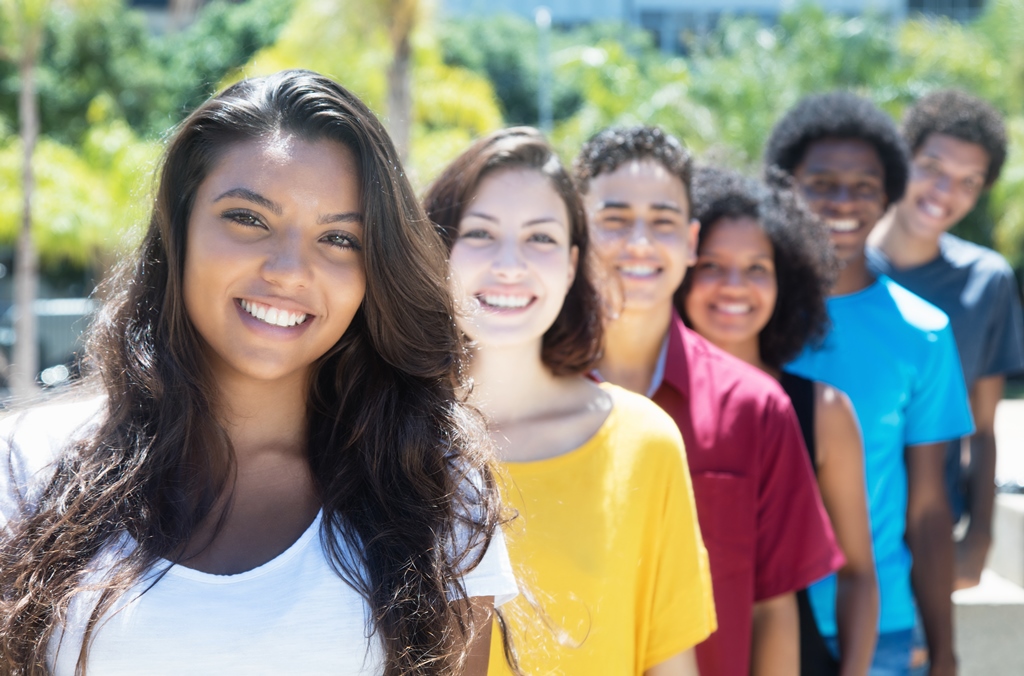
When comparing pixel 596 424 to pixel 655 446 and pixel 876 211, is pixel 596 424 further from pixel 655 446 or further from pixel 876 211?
pixel 876 211

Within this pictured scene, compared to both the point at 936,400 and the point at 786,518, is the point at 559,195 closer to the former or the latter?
the point at 786,518

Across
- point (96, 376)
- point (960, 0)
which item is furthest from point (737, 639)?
point (960, 0)

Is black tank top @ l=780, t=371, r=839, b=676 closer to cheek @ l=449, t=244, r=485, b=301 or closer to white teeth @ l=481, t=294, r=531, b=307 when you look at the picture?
white teeth @ l=481, t=294, r=531, b=307

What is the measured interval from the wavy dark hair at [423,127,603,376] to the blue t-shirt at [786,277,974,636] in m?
0.98

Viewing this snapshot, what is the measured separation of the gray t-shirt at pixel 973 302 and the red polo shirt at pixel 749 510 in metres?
1.70

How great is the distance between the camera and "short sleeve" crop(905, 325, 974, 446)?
134 inches

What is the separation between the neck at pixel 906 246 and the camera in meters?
4.25

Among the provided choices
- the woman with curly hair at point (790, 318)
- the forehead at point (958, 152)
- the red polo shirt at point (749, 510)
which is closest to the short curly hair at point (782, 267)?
the woman with curly hair at point (790, 318)

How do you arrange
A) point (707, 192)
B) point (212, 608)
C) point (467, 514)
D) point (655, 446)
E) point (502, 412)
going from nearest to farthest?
point (212, 608) < point (467, 514) < point (655, 446) < point (502, 412) < point (707, 192)

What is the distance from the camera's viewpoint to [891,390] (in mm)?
3311

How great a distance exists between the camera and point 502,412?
2566 millimetres

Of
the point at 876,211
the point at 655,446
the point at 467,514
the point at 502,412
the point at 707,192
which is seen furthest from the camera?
the point at 876,211

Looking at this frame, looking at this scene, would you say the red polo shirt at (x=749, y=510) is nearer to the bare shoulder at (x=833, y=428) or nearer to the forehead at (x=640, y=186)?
the bare shoulder at (x=833, y=428)

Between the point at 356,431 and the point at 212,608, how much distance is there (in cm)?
47
